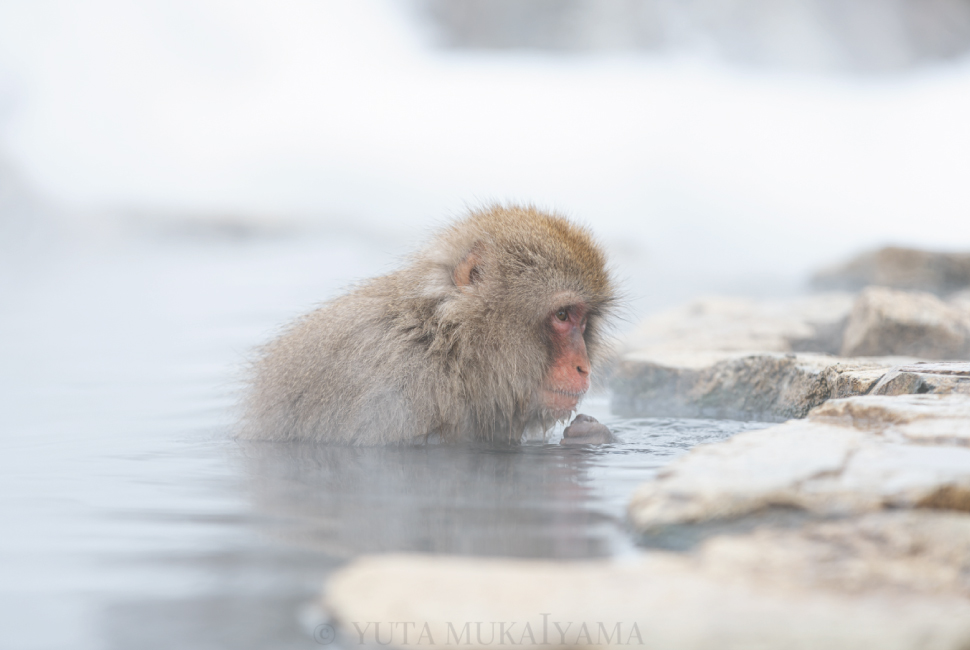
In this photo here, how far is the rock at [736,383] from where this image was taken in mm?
3252

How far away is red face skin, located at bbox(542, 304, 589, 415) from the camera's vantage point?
3.10 meters

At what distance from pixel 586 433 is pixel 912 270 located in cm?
483

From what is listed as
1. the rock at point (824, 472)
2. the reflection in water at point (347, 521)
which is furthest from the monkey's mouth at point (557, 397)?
the rock at point (824, 472)

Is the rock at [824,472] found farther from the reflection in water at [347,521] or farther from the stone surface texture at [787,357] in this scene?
the stone surface texture at [787,357]

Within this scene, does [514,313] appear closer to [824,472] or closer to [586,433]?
[586,433]

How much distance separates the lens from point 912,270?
6.76 m

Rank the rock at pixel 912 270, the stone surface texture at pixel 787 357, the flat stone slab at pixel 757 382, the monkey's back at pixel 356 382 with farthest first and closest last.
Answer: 1. the rock at pixel 912 270
2. the stone surface texture at pixel 787 357
3. the monkey's back at pixel 356 382
4. the flat stone slab at pixel 757 382

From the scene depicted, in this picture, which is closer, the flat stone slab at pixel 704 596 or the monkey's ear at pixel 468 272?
the flat stone slab at pixel 704 596

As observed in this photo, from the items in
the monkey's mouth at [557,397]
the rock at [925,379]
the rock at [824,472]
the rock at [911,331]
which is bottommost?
the rock at [824,472]

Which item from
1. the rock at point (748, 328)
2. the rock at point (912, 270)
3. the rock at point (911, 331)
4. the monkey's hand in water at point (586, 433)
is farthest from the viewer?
the rock at point (912, 270)

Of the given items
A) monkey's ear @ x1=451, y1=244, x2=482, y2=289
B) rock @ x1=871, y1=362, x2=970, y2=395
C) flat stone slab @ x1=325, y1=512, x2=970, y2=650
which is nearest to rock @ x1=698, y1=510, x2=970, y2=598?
flat stone slab @ x1=325, y1=512, x2=970, y2=650

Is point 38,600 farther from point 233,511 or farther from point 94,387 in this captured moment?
point 94,387

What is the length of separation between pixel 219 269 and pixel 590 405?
587cm

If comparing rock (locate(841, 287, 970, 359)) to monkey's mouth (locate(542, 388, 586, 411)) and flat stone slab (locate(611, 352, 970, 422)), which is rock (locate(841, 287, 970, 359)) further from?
monkey's mouth (locate(542, 388, 586, 411))
